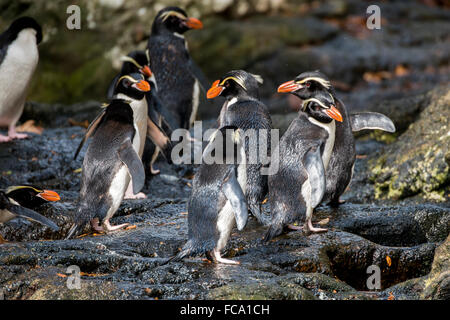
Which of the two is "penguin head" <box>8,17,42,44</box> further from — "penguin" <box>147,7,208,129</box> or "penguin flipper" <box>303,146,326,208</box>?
"penguin flipper" <box>303,146,326,208</box>

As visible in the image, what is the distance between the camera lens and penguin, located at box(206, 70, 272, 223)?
477 centimetres

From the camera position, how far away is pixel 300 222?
14.9 ft

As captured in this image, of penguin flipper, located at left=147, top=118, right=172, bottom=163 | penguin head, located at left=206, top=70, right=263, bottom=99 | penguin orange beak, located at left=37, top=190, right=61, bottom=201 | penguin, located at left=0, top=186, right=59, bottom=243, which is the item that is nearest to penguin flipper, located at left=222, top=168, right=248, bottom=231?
penguin head, located at left=206, top=70, right=263, bottom=99

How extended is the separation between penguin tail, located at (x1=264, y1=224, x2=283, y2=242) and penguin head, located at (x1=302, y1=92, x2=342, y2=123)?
2.69 ft

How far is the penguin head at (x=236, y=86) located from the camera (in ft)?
16.1

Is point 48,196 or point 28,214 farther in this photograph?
point 48,196

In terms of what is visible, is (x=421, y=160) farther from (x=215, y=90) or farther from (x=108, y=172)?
(x=108, y=172)

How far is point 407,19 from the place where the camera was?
12.4 meters

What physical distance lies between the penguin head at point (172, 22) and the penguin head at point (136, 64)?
0.83m

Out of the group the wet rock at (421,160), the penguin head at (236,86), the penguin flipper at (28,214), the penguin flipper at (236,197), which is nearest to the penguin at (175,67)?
the wet rock at (421,160)

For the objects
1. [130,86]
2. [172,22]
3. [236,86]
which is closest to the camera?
[236,86]

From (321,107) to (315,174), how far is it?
1.68 ft

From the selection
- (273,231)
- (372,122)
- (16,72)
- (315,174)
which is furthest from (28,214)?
(16,72)
